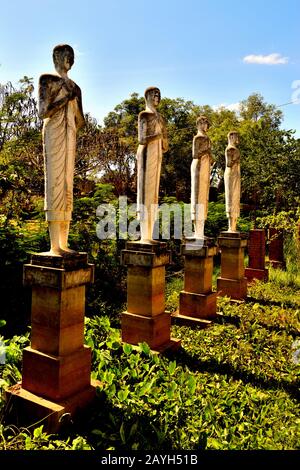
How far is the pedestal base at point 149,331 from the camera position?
17.5 feet

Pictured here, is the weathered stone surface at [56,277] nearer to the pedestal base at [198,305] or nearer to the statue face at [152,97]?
the statue face at [152,97]

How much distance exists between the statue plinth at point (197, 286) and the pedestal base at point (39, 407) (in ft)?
10.9

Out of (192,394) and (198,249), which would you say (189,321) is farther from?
(192,394)

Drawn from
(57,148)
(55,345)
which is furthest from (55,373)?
(57,148)

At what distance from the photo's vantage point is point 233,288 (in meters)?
8.40

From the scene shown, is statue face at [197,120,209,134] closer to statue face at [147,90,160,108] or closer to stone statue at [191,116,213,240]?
stone statue at [191,116,213,240]

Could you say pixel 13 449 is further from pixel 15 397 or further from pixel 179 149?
pixel 179 149

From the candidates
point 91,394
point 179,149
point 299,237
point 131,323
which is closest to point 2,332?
point 131,323

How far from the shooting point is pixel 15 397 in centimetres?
375

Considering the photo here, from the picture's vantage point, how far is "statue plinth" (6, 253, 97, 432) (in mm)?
3621

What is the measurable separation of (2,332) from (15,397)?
2715 mm

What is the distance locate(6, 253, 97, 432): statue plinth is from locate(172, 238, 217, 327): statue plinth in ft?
10.6

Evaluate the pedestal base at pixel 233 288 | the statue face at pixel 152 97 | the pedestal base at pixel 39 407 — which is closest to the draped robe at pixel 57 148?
the pedestal base at pixel 39 407

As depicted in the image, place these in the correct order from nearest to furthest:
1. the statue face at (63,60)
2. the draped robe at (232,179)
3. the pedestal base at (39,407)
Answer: the pedestal base at (39,407)
the statue face at (63,60)
the draped robe at (232,179)
